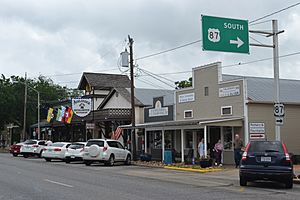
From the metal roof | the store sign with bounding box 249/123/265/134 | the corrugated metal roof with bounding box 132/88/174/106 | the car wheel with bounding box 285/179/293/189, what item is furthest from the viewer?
the metal roof

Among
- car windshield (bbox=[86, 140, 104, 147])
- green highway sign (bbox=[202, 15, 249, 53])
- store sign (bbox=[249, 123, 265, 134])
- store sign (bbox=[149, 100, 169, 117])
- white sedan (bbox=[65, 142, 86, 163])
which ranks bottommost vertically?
white sedan (bbox=[65, 142, 86, 163])

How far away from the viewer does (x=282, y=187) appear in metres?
15.7

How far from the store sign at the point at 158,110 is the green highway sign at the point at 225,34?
15.7 m

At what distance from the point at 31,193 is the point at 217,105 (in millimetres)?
17729

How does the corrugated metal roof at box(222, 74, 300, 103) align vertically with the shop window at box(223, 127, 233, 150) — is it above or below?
above

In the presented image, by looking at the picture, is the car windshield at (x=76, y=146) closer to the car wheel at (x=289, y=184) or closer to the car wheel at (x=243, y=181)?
the car wheel at (x=243, y=181)

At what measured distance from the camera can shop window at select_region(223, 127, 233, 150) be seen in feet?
91.8

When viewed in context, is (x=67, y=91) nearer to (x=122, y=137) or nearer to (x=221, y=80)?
(x=122, y=137)

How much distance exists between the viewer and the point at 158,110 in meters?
35.7

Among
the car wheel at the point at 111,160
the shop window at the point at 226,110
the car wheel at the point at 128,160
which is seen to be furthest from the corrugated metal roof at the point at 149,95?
the car wheel at the point at 111,160

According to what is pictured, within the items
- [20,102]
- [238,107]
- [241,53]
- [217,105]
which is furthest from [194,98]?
[20,102]

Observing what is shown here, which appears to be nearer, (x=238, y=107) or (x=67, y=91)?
(x=238, y=107)

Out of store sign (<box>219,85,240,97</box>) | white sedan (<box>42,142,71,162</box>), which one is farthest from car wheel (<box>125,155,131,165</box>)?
store sign (<box>219,85,240,97</box>)

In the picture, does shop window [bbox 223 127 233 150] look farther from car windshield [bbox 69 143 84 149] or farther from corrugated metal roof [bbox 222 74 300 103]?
car windshield [bbox 69 143 84 149]
